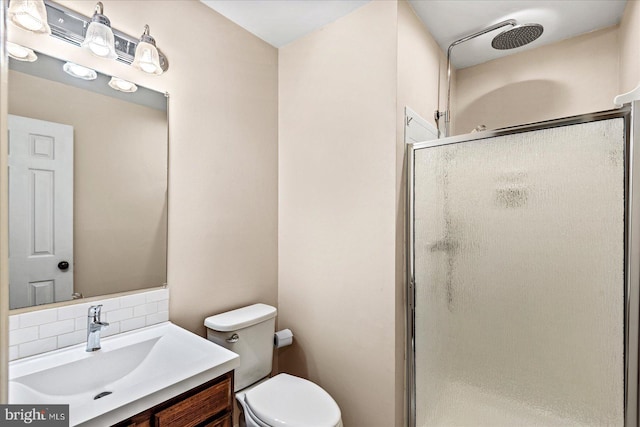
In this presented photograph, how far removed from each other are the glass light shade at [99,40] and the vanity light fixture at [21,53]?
0.17 meters

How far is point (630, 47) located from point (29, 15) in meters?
2.64

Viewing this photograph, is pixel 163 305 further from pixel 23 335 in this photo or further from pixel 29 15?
pixel 29 15

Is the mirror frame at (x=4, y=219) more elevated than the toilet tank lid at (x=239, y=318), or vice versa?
the mirror frame at (x=4, y=219)

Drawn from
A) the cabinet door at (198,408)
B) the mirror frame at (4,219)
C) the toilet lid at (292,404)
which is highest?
the mirror frame at (4,219)

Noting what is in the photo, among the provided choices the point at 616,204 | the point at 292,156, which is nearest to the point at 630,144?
the point at 616,204

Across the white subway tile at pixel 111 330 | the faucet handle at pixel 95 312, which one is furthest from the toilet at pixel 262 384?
the faucet handle at pixel 95 312

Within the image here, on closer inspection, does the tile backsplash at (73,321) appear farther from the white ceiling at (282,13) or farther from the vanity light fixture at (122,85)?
the white ceiling at (282,13)

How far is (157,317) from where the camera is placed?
1424mm

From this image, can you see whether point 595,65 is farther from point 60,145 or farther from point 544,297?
point 60,145

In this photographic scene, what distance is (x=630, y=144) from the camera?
1.05m

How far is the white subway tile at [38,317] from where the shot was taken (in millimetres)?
1065

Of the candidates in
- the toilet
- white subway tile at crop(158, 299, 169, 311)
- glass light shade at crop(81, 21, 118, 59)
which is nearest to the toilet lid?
the toilet

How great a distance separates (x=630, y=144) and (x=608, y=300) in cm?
57

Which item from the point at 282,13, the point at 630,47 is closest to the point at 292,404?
the point at 282,13
